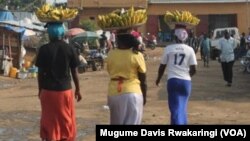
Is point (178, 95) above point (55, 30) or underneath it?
underneath

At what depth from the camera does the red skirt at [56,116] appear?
688 cm

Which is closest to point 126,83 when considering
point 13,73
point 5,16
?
Result: point 13,73

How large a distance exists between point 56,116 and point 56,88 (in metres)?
0.34

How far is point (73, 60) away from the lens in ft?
22.9

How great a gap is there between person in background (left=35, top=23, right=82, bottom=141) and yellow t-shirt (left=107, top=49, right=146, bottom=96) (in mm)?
586

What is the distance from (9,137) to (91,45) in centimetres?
2063

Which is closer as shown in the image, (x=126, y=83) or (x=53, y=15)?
(x=126, y=83)

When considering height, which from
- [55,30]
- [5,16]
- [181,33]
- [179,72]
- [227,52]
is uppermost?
[55,30]

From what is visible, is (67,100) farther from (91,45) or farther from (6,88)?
(91,45)

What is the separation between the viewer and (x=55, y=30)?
7.04 meters

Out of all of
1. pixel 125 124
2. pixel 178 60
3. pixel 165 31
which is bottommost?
pixel 165 31

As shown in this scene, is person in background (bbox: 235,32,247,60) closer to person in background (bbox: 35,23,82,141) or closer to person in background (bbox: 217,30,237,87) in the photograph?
person in background (bbox: 217,30,237,87)

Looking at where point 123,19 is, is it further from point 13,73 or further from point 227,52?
point 13,73

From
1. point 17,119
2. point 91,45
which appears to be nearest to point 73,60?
point 17,119
